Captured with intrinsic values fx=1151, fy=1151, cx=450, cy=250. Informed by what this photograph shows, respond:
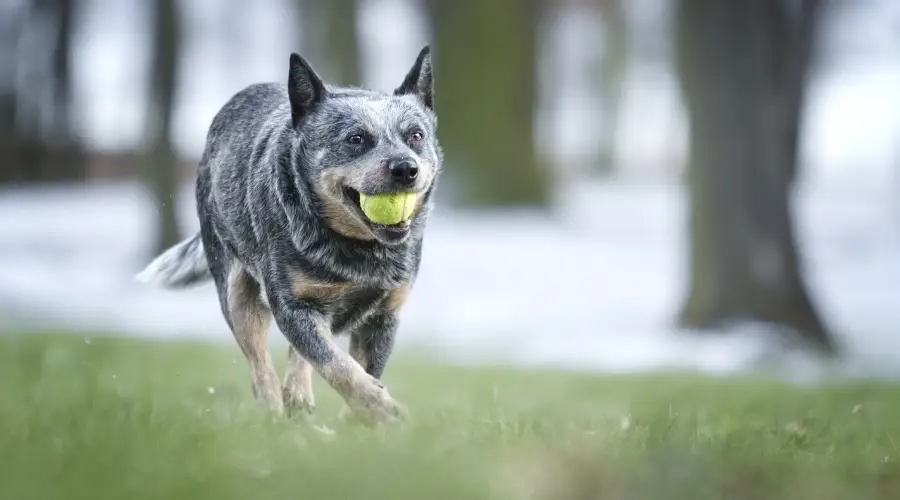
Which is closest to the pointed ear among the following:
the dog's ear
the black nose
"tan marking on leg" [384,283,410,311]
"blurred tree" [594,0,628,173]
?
the dog's ear

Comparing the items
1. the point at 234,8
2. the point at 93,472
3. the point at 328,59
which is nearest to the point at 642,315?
the point at 328,59

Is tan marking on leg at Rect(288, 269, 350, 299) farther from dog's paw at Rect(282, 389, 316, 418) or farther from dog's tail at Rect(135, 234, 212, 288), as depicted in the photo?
dog's tail at Rect(135, 234, 212, 288)

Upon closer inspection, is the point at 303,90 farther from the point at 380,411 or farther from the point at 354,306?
the point at 380,411

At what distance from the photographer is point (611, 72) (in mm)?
38188

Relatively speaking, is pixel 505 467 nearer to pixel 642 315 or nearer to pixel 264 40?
pixel 642 315

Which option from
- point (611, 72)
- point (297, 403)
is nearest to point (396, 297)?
point (297, 403)

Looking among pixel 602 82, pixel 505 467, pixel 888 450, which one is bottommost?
pixel 602 82

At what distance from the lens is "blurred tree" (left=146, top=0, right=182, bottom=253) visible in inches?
546

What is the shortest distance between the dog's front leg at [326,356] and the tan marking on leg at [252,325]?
0.74 metres

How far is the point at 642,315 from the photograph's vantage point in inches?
527

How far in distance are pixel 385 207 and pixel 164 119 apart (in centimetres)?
981

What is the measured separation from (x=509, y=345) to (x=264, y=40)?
19.5 metres

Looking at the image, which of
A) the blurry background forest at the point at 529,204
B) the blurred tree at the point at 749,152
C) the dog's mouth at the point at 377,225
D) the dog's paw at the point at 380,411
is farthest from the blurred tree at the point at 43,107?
the dog's paw at the point at 380,411

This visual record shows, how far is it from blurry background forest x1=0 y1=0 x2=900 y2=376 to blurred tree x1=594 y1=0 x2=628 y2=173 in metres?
11.8
